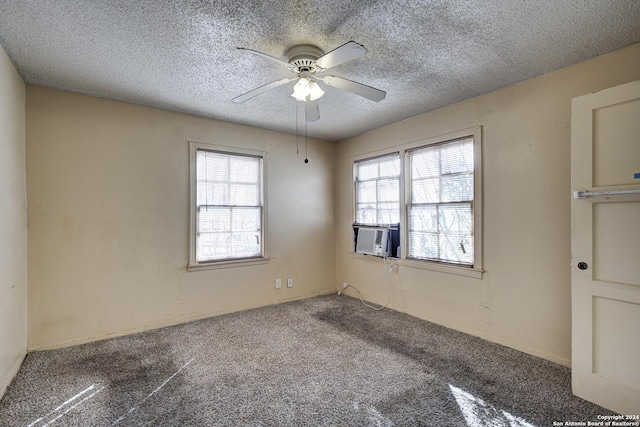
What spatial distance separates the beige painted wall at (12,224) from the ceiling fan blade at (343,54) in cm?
232

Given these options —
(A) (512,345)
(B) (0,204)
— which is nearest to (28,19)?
(B) (0,204)

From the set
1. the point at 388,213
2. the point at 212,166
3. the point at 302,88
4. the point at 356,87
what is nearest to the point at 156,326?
the point at 212,166

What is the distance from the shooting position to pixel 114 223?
10.8 ft

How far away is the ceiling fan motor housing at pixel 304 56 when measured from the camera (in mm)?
2230

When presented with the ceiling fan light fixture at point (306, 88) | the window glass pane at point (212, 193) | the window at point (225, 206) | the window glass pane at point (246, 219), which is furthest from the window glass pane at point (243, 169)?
the ceiling fan light fixture at point (306, 88)

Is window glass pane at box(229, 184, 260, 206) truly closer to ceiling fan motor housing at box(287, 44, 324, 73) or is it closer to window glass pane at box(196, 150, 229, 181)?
window glass pane at box(196, 150, 229, 181)

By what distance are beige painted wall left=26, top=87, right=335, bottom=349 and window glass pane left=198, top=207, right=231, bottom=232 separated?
207 millimetres

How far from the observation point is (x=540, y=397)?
85.3 inches

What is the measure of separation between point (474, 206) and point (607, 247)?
1.28 m

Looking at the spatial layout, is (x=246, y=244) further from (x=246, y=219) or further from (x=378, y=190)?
(x=378, y=190)

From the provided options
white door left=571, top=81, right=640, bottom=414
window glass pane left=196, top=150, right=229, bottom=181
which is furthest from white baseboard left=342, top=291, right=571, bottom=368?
window glass pane left=196, top=150, right=229, bottom=181

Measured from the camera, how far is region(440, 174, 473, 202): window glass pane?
11.1ft

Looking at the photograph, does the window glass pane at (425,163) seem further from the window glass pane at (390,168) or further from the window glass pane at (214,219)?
the window glass pane at (214,219)

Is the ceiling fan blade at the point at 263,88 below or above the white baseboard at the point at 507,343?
above
